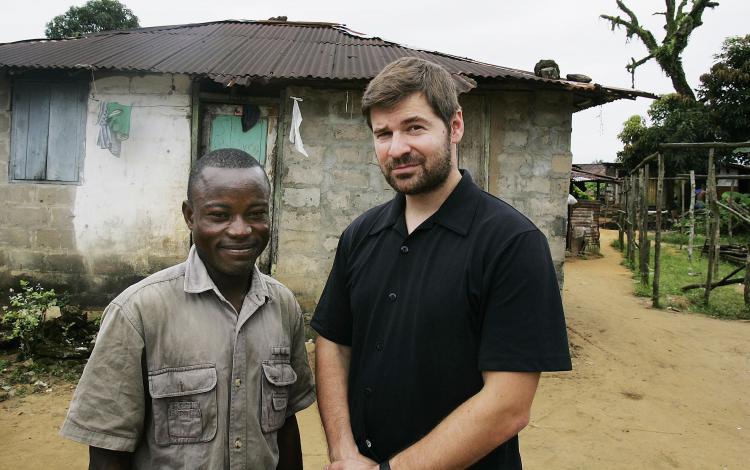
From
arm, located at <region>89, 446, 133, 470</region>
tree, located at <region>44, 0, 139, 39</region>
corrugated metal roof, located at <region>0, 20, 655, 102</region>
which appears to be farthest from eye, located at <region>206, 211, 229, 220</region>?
tree, located at <region>44, 0, 139, 39</region>

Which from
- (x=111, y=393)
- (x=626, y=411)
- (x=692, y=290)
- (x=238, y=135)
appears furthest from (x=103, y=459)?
(x=692, y=290)

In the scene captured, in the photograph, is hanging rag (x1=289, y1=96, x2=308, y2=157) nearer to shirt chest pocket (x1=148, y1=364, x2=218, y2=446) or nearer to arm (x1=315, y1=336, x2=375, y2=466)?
arm (x1=315, y1=336, x2=375, y2=466)

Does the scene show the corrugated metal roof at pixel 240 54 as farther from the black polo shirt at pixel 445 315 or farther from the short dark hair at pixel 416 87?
the black polo shirt at pixel 445 315

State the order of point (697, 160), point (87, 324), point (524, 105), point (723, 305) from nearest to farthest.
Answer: point (87, 324)
point (524, 105)
point (723, 305)
point (697, 160)

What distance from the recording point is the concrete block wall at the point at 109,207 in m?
6.04

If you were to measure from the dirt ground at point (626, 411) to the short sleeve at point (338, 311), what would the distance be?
6.69 feet

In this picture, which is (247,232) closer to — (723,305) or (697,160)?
(723,305)

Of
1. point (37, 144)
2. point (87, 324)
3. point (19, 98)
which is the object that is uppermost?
point (19, 98)

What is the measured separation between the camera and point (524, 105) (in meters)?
5.94

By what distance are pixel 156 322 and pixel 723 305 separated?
9182 mm

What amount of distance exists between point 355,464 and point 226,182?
0.89 m

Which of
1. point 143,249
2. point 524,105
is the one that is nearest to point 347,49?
point 524,105

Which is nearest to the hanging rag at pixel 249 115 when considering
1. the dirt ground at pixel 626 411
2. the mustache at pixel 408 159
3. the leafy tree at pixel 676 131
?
the dirt ground at pixel 626 411

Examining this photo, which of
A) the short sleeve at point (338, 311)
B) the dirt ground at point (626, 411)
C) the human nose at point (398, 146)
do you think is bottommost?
the dirt ground at point (626, 411)
